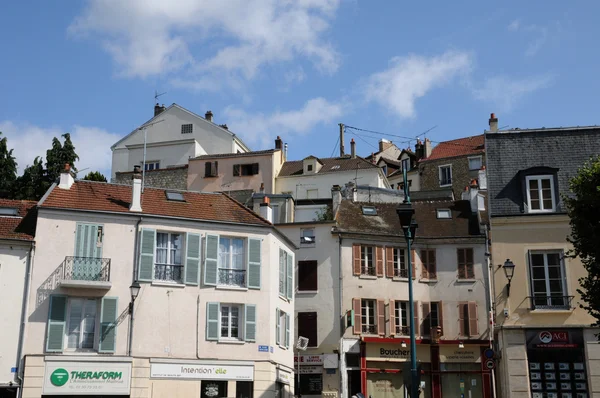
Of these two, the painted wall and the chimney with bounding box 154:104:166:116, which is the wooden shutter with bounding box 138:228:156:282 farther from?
the chimney with bounding box 154:104:166:116

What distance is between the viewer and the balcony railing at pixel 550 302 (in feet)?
82.1

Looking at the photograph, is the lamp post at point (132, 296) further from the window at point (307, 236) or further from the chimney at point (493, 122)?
the chimney at point (493, 122)

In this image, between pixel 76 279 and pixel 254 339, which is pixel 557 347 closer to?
pixel 254 339

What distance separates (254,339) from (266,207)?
643 centimetres

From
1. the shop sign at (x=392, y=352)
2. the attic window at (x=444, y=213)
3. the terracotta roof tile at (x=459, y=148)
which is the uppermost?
the terracotta roof tile at (x=459, y=148)

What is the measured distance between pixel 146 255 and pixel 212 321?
130 inches

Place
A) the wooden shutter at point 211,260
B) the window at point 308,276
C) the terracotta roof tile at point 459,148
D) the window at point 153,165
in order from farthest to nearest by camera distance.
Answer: the terracotta roof tile at point 459,148 → the window at point 153,165 → the window at point 308,276 → the wooden shutter at point 211,260

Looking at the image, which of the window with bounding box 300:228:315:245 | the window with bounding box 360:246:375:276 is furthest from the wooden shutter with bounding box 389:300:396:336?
the window with bounding box 300:228:315:245

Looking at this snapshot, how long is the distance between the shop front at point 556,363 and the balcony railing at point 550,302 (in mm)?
733

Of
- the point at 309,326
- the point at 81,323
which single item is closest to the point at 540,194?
the point at 309,326

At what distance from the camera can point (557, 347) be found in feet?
81.3

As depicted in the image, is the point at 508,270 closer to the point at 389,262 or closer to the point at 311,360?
the point at 389,262

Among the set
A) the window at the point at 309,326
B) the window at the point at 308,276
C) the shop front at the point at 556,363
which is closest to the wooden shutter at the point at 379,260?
the window at the point at 308,276

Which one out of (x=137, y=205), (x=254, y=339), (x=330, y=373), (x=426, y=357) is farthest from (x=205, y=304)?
(x=426, y=357)
